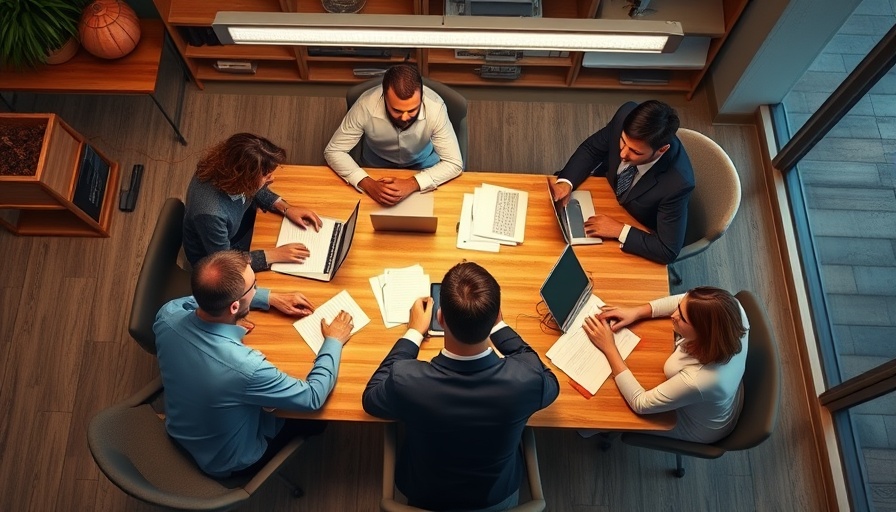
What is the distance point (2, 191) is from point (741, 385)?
3.57m

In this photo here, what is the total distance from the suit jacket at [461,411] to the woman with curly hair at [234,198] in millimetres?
719

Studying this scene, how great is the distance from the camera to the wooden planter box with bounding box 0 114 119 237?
9.77 ft

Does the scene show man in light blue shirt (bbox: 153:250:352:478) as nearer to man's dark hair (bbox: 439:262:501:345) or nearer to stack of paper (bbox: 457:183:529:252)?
man's dark hair (bbox: 439:262:501:345)

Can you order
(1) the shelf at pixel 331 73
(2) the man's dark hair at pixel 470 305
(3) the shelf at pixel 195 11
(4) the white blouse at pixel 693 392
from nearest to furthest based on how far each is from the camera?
(2) the man's dark hair at pixel 470 305 < (4) the white blouse at pixel 693 392 < (3) the shelf at pixel 195 11 < (1) the shelf at pixel 331 73

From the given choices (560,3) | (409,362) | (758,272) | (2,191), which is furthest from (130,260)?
(758,272)

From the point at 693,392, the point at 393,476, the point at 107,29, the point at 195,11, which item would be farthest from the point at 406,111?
the point at 107,29

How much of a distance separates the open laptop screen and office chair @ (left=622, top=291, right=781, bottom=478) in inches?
22.5

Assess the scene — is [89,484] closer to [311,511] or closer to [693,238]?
[311,511]

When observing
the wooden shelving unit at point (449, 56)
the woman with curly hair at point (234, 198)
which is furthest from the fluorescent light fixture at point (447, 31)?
the wooden shelving unit at point (449, 56)

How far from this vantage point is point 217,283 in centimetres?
196

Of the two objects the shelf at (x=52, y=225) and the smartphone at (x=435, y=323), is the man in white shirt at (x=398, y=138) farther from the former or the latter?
the shelf at (x=52, y=225)

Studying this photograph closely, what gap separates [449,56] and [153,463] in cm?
280

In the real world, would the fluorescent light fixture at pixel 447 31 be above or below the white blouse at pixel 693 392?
above

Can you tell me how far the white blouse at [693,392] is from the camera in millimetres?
2086
